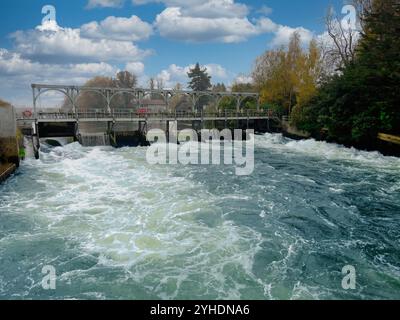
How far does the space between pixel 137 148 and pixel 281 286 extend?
2432 cm

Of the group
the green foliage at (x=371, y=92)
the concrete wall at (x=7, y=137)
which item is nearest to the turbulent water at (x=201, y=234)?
the concrete wall at (x=7, y=137)

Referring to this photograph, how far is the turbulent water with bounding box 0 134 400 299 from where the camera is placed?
738cm

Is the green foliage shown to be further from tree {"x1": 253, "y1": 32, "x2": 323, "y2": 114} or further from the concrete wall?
the concrete wall

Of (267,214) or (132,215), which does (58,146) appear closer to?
(132,215)

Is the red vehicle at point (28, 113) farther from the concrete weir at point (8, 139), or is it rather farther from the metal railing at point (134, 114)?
the concrete weir at point (8, 139)

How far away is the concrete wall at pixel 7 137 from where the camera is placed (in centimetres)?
1889

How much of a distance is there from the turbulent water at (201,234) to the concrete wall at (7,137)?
1345 millimetres

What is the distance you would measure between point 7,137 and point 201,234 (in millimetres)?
15045

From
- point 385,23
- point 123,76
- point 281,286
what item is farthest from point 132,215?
point 123,76

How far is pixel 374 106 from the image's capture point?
966 inches

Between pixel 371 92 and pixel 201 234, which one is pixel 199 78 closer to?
pixel 371 92

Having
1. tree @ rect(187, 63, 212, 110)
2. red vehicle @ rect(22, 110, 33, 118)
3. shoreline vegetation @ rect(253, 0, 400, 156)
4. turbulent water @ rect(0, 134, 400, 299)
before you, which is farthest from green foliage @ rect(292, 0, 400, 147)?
tree @ rect(187, 63, 212, 110)

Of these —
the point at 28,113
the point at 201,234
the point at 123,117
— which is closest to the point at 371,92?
the point at 201,234

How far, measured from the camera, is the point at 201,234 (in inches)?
400
